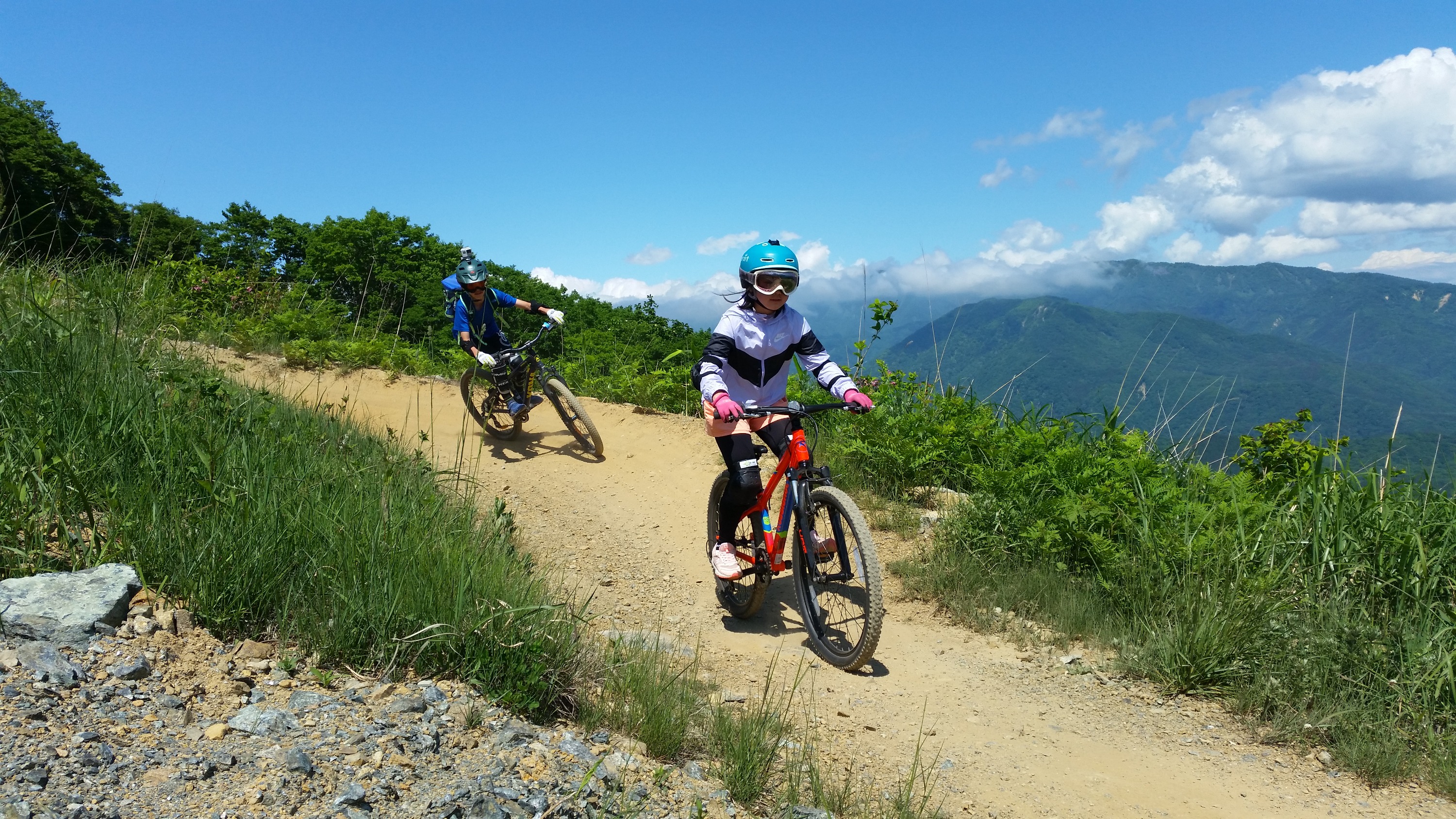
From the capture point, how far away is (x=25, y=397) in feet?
12.6

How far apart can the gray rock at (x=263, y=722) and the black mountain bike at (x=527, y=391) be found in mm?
6124

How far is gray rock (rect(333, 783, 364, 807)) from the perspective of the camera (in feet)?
7.74

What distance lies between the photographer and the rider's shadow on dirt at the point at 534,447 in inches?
351

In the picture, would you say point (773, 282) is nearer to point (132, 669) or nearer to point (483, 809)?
point (483, 809)

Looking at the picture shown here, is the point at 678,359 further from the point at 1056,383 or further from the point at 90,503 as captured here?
the point at 1056,383

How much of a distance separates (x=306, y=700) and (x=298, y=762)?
40cm

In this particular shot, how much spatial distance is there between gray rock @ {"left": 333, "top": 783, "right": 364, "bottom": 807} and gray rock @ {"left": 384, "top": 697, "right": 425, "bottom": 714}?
407mm

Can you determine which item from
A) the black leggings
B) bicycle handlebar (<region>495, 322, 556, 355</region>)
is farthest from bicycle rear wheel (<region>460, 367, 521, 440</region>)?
the black leggings

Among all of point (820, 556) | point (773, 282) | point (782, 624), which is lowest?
point (782, 624)

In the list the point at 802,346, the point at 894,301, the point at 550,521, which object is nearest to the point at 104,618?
the point at 802,346

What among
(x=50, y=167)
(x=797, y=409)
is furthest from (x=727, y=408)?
(x=50, y=167)

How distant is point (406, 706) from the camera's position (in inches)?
113

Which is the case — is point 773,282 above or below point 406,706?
above

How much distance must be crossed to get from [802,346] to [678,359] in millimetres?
11335
